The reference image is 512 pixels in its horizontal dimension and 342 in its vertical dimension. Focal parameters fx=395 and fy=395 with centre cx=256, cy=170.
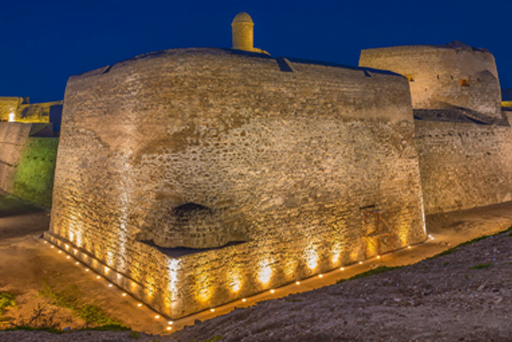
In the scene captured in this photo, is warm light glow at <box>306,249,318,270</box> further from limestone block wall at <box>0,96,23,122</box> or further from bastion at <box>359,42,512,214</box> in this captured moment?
Answer: limestone block wall at <box>0,96,23,122</box>

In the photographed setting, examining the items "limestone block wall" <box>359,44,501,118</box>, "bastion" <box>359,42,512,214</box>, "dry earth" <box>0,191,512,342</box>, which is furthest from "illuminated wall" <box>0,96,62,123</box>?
"limestone block wall" <box>359,44,501,118</box>

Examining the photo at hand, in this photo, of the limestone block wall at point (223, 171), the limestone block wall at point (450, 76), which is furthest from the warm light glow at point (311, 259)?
the limestone block wall at point (450, 76)

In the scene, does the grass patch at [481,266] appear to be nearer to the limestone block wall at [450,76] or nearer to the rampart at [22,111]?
the limestone block wall at [450,76]

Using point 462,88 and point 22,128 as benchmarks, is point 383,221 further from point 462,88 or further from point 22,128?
point 22,128

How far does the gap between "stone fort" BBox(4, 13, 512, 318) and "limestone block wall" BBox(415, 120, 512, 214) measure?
10.7 feet

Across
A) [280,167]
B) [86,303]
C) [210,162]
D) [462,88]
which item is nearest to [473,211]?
[462,88]

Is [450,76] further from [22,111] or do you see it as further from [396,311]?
[22,111]

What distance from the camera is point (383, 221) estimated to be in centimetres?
1231

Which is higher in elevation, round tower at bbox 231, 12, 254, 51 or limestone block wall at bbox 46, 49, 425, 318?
round tower at bbox 231, 12, 254, 51

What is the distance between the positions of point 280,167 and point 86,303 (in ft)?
18.4

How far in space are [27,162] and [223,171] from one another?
17.1 meters

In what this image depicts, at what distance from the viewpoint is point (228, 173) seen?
9297 mm

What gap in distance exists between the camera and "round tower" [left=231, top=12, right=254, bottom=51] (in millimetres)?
16656

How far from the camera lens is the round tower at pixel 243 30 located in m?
16.7
